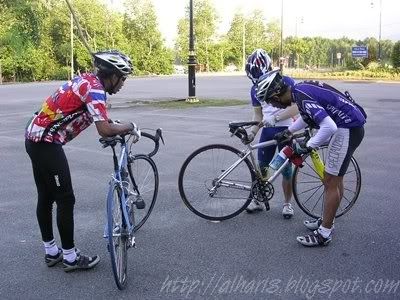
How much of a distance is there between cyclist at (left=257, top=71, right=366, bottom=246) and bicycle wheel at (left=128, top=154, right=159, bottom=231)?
54.6 inches

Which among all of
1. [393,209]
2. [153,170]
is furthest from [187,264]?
[393,209]

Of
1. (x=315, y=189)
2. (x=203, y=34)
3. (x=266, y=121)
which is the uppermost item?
(x=203, y=34)

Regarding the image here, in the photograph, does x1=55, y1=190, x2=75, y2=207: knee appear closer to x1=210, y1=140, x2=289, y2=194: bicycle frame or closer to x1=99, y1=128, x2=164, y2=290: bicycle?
x1=99, y1=128, x2=164, y2=290: bicycle

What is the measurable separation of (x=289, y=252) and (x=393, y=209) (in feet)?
6.16

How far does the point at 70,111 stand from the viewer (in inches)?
146

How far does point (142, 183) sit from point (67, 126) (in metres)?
1.39

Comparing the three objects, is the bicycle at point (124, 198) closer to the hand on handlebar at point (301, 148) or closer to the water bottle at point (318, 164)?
the hand on handlebar at point (301, 148)

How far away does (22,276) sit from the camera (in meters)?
4.02

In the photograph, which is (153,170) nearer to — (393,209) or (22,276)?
(22,276)

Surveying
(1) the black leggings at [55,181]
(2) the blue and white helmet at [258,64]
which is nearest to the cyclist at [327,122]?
(2) the blue and white helmet at [258,64]

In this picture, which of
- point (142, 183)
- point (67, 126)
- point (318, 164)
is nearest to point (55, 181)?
point (67, 126)

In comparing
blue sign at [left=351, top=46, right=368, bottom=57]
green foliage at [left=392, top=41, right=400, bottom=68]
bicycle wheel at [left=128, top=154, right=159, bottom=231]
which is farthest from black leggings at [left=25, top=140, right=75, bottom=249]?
blue sign at [left=351, top=46, right=368, bottom=57]

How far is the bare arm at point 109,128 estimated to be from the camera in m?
3.66

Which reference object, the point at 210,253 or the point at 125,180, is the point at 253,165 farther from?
the point at 125,180
